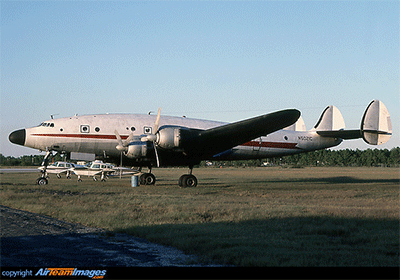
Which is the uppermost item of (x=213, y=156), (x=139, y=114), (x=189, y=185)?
(x=139, y=114)

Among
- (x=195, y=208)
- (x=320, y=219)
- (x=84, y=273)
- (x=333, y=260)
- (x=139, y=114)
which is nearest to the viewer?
(x=84, y=273)

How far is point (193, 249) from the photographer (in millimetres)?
8156

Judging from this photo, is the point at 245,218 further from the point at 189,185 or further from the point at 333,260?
the point at 189,185

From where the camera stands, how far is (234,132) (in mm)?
24672

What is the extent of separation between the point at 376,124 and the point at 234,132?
43.7ft

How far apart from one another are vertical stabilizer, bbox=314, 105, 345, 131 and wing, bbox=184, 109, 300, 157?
11.6 metres

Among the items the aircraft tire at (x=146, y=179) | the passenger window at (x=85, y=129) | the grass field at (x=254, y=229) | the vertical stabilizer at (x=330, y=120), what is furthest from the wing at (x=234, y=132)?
the vertical stabilizer at (x=330, y=120)

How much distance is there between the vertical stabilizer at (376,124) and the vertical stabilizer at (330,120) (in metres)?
4.47

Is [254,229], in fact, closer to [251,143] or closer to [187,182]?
[187,182]

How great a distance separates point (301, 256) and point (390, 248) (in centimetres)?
214

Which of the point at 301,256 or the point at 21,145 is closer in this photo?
the point at 301,256

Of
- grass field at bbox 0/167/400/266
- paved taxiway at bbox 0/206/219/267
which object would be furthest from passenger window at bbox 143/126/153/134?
paved taxiway at bbox 0/206/219/267

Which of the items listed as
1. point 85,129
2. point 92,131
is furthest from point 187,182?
point 85,129

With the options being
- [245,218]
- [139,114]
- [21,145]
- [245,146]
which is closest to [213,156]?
[245,146]
